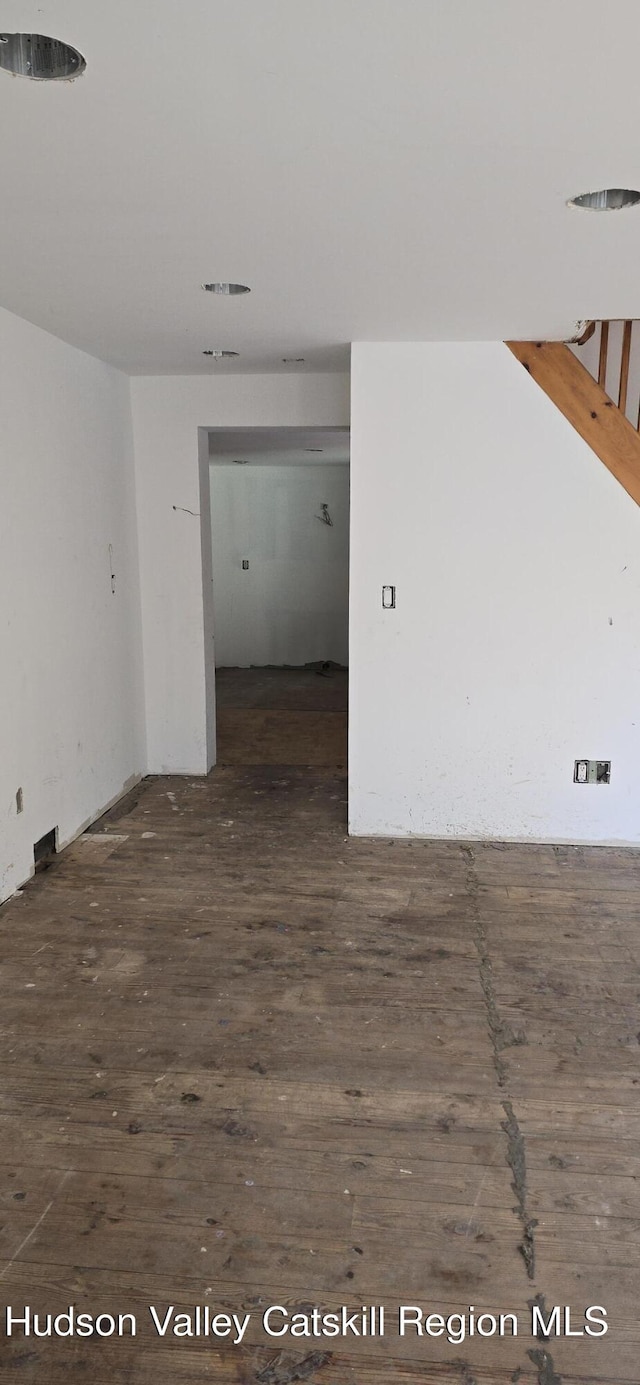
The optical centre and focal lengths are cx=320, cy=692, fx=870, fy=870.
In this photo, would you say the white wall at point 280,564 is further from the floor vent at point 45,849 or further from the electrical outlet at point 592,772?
the floor vent at point 45,849

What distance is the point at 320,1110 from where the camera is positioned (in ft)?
7.60

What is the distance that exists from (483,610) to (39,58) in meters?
2.99

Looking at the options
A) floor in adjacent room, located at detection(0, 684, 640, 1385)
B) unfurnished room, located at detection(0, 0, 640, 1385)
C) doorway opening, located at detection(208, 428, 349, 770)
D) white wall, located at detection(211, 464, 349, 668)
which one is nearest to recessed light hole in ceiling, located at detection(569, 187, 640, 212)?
unfurnished room, located at detection(0, 0, 640, 1385)

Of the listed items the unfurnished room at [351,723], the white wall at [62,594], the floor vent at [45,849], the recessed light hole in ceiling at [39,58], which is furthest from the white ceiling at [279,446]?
the recessed light hole in ceiling at [39,58]

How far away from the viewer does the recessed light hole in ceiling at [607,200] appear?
2.18m

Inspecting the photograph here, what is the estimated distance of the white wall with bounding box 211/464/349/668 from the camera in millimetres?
9477

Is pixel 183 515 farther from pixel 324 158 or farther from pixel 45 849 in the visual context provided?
pixel 324 158

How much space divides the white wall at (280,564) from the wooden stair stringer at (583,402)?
5.47 metres

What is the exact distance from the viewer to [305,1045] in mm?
2607

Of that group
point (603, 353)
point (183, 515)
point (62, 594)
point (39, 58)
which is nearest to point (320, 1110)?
point (39, 58)

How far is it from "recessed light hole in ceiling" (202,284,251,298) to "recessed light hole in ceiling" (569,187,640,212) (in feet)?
4.04

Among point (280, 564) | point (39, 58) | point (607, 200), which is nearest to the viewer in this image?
point (39, 58)

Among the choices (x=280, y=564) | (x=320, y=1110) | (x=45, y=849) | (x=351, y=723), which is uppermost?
(x=280, y=564)

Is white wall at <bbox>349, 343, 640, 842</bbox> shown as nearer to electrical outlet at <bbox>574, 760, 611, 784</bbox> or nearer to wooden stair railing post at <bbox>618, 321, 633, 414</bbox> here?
electrical outlet at <bbox>574, 760, 611, 784</bbox>
